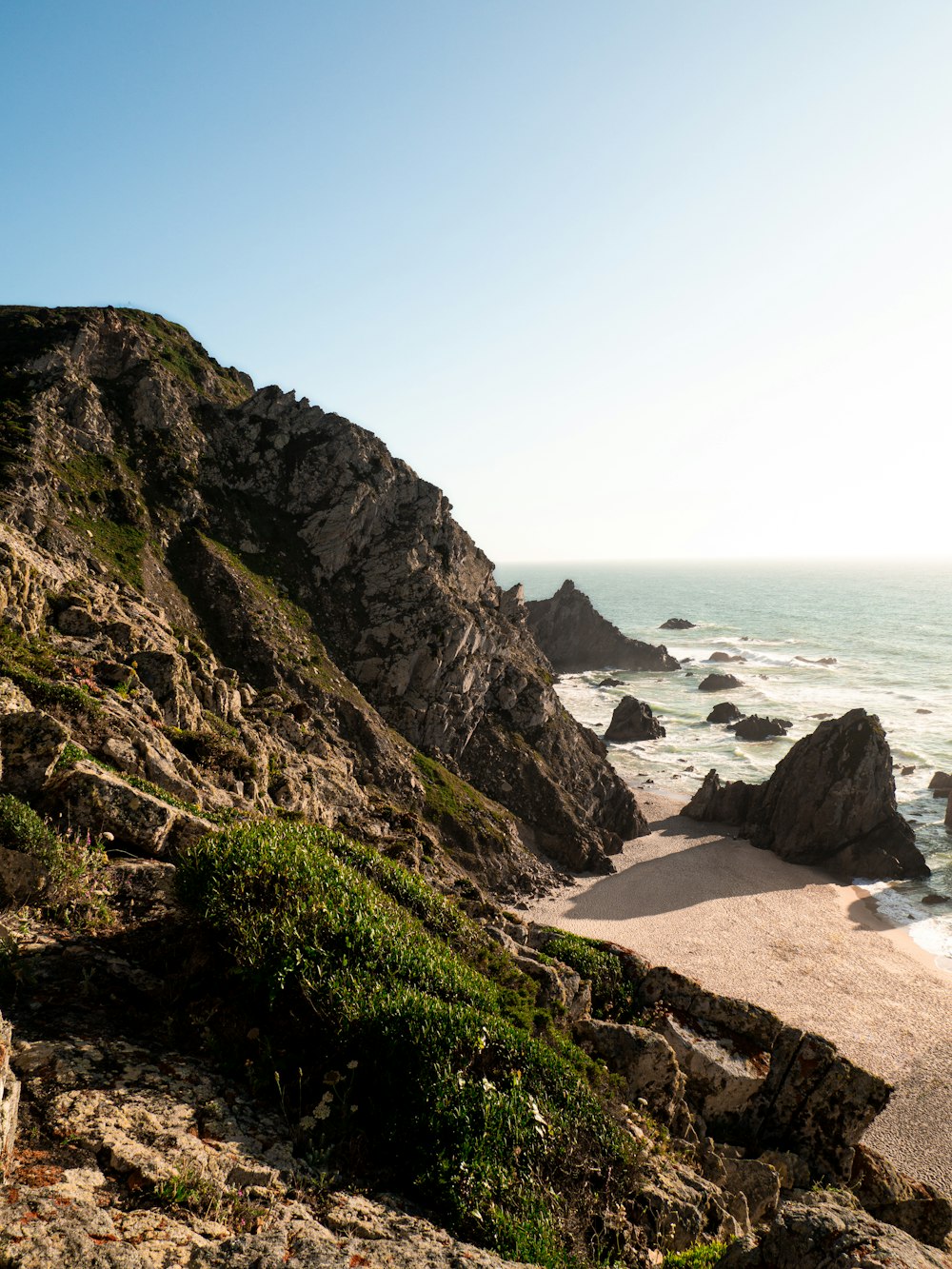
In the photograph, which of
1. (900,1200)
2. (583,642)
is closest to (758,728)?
(583,642)

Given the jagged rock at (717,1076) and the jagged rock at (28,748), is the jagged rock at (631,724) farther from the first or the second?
the jagged rock at (28,748)

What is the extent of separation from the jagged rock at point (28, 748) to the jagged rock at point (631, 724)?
83373mm

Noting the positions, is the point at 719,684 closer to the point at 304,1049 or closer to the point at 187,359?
the point at 187,359

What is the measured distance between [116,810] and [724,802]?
208 ft

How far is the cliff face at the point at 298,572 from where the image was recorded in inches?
1816

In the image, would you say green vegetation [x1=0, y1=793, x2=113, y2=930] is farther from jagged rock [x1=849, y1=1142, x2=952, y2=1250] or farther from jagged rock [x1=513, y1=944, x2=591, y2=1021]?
jagged rock [x1=849, y1=1142, x2=952, y2=1250]

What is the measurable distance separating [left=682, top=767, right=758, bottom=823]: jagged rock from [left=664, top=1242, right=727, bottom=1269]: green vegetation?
2347 inches

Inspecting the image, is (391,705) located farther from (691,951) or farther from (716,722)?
(716,722)

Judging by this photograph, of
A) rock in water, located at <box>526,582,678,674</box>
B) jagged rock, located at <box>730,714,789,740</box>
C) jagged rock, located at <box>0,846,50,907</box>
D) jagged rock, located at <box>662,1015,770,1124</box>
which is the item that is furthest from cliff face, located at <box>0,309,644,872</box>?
rock in water, located at <box>526,582,678,674</box>

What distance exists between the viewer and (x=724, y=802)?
66125 millimetres

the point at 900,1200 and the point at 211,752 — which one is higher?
the point at 211,752

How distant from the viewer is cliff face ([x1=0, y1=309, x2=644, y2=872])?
46125 mm

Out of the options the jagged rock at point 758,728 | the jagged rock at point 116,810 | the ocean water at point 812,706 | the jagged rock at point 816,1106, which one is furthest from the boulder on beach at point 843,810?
the jagged rock at point 116,810

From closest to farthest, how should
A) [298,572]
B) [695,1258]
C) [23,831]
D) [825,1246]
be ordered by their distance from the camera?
1. [825,1246]
2. [695,1258]
3. [23,831]
4. [298,572]
